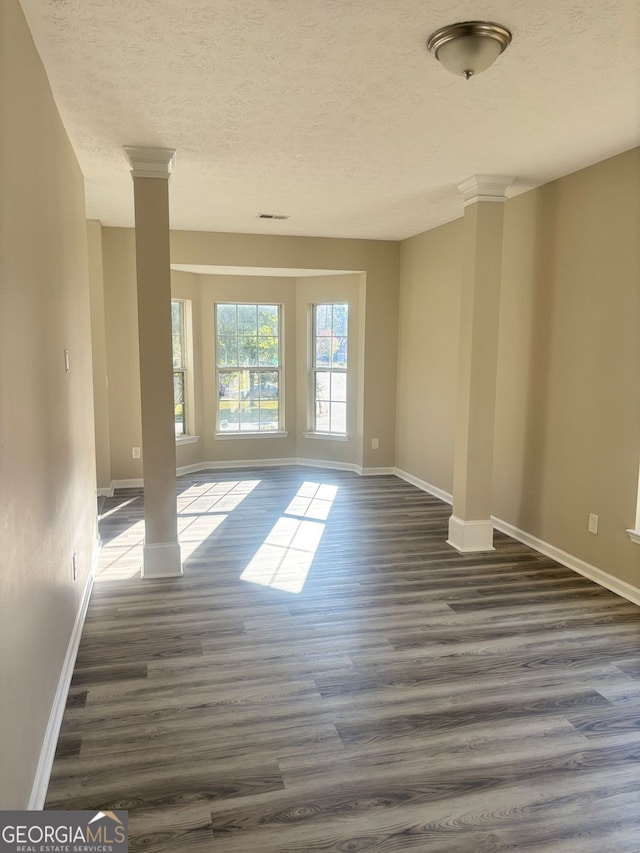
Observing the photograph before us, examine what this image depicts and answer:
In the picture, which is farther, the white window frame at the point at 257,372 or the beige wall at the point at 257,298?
the white window frame at the point at 257,372

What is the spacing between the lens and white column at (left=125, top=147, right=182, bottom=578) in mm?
3465

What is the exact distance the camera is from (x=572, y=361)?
3.85m

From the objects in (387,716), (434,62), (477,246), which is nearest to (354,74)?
(434,62)

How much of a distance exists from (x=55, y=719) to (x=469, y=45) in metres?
2.93

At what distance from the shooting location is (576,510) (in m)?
3.85

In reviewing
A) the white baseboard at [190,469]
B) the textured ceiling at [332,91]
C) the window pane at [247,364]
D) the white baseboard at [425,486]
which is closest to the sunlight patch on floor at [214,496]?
the white baseboard at [190,469]

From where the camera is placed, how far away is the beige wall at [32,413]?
5.25 feet

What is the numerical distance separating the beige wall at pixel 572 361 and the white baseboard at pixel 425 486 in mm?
810

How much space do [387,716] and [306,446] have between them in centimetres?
499

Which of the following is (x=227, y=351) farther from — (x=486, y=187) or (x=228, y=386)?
(x=486, y=187)

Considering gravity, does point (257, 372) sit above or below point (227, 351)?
below

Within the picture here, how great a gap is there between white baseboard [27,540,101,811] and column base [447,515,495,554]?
2.56m

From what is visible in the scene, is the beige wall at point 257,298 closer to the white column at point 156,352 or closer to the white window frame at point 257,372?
the white window frame at point 257,372

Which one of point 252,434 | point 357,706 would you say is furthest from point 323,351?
point 357,706
